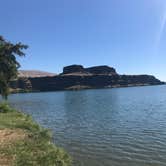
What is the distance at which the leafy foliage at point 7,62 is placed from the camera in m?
40.0

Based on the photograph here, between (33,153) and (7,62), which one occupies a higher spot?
(7,62)

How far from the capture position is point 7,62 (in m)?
40.6

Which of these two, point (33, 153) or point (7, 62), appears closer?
point (33, 153)

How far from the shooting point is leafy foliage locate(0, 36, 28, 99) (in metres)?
40.0

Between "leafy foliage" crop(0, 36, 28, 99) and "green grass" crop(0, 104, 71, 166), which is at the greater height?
"leafy foliage" crop(0, 36, 28, 99)

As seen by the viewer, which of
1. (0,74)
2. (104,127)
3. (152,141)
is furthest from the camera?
(0,74)

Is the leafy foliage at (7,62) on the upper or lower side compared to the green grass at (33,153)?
upper

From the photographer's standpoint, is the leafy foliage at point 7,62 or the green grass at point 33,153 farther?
the leafy foliage at point 7,62

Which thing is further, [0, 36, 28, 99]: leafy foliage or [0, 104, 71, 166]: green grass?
[0, 36, 28, 99]: leafy foliage

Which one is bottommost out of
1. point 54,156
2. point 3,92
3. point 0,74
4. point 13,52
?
point 54,156

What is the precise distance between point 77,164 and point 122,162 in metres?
3.08

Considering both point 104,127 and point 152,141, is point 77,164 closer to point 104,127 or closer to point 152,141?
point 152,141

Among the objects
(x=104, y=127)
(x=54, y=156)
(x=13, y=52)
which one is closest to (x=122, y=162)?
(x=54, y=156)

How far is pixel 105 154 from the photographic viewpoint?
2088cm
